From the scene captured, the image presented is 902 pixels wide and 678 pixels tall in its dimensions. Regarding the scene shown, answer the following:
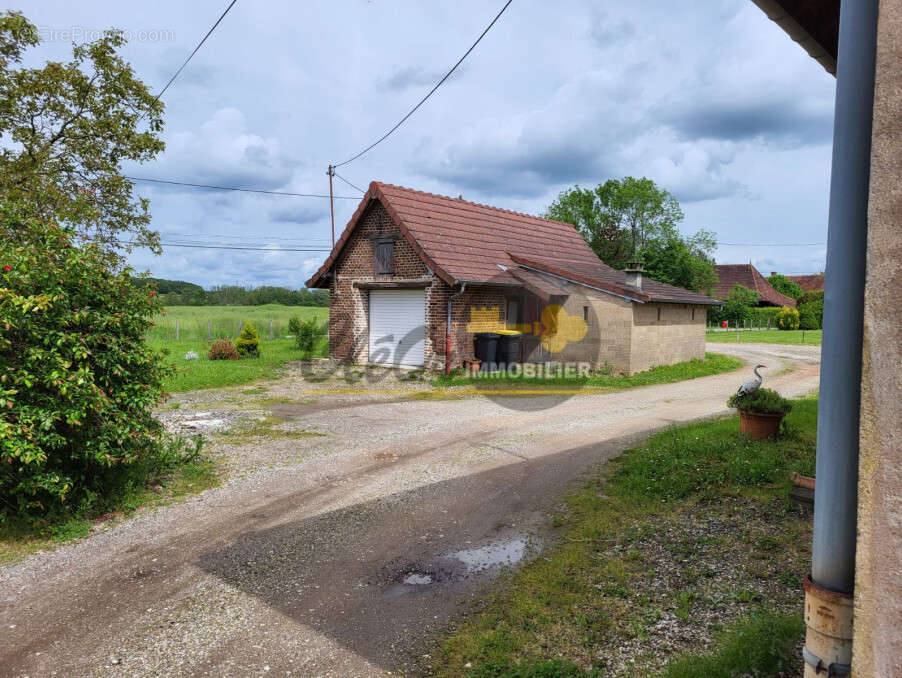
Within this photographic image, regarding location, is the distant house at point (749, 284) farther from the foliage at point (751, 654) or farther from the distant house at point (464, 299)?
the foliage at point (751, 654)

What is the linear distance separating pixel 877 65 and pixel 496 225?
1969cm

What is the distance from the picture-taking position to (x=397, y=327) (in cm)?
1847

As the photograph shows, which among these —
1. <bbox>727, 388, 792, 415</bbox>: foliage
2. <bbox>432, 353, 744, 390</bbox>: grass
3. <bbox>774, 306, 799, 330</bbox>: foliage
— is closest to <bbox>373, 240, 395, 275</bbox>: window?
<bbox>432, 353, 744, 390</bbox>: grass

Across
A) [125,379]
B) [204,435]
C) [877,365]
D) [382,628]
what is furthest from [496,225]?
[877,365]

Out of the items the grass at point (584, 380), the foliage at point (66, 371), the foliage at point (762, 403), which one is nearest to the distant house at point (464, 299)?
the grass at point (584, 380)

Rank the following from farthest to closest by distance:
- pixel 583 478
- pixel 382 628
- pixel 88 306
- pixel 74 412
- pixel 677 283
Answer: pixel 677 283
pixel 583 478
pixel 88 306
pixel 74 412
pixel 382 628

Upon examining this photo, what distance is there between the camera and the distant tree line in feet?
257

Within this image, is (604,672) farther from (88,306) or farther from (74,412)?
(88,306)

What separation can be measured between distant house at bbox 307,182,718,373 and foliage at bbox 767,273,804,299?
49.5 m

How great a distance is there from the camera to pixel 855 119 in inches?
80.9

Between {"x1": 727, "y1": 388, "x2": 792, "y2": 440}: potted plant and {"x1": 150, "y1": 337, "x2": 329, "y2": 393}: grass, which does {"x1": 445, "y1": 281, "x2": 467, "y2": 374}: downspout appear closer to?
{"x1": 150, "y1": 337, "x2": 329, "y2": 393}: grass

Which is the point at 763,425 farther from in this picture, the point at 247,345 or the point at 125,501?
the point at 247,345

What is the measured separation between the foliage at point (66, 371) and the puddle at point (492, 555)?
12.6 ft

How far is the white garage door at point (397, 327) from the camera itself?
1778cm
